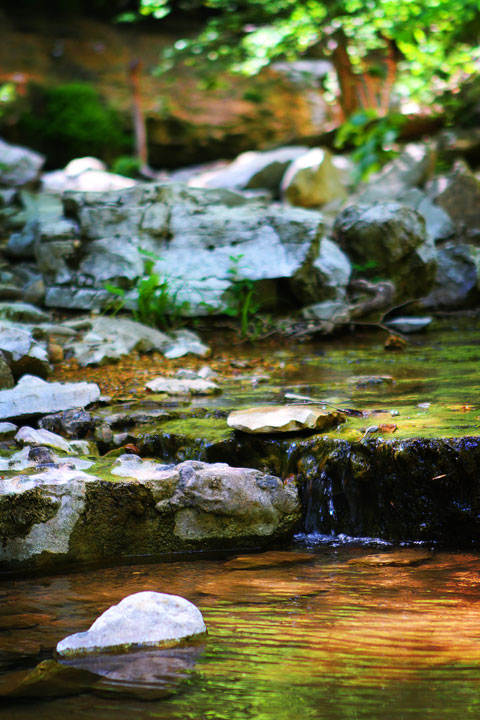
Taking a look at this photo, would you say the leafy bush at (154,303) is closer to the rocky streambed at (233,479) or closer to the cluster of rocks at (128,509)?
the rocky streambed at (233,479)

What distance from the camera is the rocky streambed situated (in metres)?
2.81

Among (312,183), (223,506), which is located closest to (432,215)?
(312,183)

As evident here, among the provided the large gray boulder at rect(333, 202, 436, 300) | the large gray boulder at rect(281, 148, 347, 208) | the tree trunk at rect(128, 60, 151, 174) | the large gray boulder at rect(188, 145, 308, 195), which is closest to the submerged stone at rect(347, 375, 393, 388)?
the large gray boulder at rect(333, 202, 436, 300)

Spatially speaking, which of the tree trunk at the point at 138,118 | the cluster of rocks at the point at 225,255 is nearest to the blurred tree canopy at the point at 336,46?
the tree trunk at the point at 138,118

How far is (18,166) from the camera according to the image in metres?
10.8

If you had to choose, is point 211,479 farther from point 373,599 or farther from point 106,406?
point 106,406

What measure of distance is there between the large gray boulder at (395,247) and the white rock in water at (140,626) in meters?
5.65

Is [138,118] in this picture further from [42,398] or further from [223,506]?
[223,506]

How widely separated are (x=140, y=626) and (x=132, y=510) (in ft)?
3.13

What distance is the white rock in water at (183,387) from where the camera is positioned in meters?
4.53

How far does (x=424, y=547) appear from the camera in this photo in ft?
9.58

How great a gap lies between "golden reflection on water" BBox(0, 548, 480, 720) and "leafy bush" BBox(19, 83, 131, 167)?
11221 mm

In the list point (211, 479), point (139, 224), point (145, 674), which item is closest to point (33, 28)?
point (139, 224)

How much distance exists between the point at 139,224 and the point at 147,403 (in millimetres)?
3536
